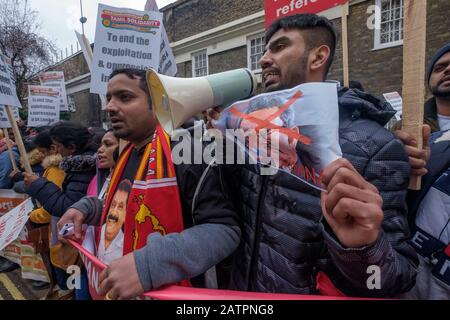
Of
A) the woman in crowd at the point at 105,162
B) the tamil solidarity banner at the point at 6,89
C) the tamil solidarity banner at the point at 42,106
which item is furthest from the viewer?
the tamil solidarity banner at the point at 42,106

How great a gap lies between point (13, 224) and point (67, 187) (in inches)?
18.8

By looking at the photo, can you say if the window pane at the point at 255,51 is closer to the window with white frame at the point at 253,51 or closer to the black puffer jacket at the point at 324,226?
the window with white frame at the point at 253,51

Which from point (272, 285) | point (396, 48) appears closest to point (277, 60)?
point (272, 285)

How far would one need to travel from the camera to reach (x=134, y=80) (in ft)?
5.13

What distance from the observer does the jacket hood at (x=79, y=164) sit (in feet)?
8.54

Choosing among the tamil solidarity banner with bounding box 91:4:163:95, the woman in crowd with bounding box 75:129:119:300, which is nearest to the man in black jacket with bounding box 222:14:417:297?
the woman in crowd with bounding box 75:129:119:300

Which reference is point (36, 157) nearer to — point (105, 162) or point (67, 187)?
point (67, 187)

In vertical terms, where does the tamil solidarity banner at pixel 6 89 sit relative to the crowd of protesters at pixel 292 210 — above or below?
above

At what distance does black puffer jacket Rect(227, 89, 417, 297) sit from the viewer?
2.76ft

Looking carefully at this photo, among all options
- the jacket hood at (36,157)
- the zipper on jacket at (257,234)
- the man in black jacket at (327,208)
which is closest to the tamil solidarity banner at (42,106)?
the jacket hood at (36,157)

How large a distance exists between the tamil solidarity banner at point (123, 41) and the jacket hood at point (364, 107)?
7.88 feet

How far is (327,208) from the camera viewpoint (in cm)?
76

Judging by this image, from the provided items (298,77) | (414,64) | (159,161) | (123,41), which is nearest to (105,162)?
(159,161)
